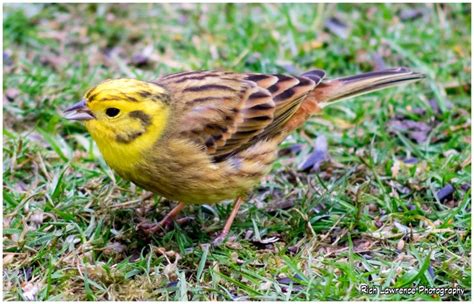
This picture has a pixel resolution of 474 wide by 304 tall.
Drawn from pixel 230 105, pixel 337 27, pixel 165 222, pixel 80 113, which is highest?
pixel 80 113

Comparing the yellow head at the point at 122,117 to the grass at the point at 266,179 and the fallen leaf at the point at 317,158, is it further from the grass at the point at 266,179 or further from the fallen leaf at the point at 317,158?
the fallen leaf at the point at 317,158

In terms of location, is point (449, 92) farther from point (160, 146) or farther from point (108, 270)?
point (108, 270)

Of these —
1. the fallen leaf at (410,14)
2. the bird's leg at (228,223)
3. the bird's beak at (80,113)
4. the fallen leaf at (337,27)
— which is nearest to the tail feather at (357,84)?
the bird's leg at (228,223)

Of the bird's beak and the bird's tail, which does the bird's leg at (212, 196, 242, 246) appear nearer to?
the bird's tail

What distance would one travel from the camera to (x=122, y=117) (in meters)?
4.45

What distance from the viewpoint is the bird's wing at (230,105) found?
471 centimetres

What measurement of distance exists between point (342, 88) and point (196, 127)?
1196mm

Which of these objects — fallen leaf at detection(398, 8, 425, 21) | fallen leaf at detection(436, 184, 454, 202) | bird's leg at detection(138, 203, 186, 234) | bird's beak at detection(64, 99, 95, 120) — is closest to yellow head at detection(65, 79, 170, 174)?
bird's beak at detection(64, 99, 95, 120)

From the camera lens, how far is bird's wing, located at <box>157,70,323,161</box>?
15.5ft

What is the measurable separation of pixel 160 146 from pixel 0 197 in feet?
3.69

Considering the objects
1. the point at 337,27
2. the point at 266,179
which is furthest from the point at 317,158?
the point at 337,27

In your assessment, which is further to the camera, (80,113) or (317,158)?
(317,158)

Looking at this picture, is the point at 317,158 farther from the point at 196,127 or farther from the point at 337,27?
the point at 337,27

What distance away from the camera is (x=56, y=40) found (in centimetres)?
692
